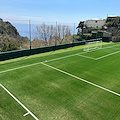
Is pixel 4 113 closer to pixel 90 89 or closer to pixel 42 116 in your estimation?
pixel 42 116

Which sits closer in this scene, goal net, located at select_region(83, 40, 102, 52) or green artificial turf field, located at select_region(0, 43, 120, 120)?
green artificial turf field, located at select_region(0, 43, 120, 120)

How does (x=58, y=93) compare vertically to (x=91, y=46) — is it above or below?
below

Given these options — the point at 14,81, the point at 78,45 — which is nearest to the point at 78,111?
the point at 14,81

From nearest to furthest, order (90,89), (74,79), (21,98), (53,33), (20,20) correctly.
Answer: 1. (21,98)
2. (90,89)
3. (74,79)
4. (20,20)
5. (53,33)

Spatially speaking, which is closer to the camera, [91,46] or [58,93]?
[58,93]

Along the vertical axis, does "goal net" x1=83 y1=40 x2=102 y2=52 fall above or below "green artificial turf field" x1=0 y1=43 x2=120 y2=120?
above

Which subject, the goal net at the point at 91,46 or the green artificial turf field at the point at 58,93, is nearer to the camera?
the green artificial turf field at the point at 58,93

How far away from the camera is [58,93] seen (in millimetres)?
8891

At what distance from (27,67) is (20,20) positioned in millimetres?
9204

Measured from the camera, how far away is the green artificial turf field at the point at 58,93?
6.87 m

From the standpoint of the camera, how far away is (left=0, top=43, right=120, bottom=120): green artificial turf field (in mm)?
6867

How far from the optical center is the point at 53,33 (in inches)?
1754

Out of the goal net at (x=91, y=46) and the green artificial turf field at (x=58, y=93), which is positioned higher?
the goal net at (x=91, y=46)

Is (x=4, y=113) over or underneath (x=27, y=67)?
underneath
